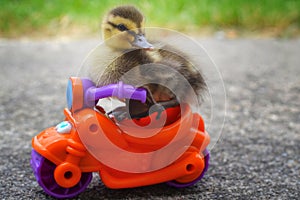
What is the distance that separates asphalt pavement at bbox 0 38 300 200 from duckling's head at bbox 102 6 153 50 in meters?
0.58

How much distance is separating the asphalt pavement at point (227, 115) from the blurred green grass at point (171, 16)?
14.3 inches

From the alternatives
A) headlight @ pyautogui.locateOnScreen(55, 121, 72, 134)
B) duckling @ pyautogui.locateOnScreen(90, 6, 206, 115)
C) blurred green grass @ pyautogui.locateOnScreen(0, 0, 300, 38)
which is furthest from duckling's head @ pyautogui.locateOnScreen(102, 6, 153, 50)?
blurred green grass @ pyautogui.locateOnScreen(0, 0, 300, 38)

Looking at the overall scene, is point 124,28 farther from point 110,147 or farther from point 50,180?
point 50,180

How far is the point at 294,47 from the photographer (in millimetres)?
4730

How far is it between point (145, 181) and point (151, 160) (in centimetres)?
8

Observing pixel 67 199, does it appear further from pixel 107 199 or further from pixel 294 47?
pixel 294 47

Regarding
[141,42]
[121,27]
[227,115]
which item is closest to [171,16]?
[227,115]

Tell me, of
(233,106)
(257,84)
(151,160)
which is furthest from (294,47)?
(151,160)

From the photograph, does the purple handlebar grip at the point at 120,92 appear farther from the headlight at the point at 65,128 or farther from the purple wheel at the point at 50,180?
the purple wheel at the point at 50,180

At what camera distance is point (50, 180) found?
6.10 feet

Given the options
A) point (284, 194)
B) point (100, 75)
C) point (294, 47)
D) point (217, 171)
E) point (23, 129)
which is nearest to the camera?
point (100, 75)

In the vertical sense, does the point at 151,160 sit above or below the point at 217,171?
above

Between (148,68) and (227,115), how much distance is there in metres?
1.38

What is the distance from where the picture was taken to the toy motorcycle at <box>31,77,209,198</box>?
5.86 feet
